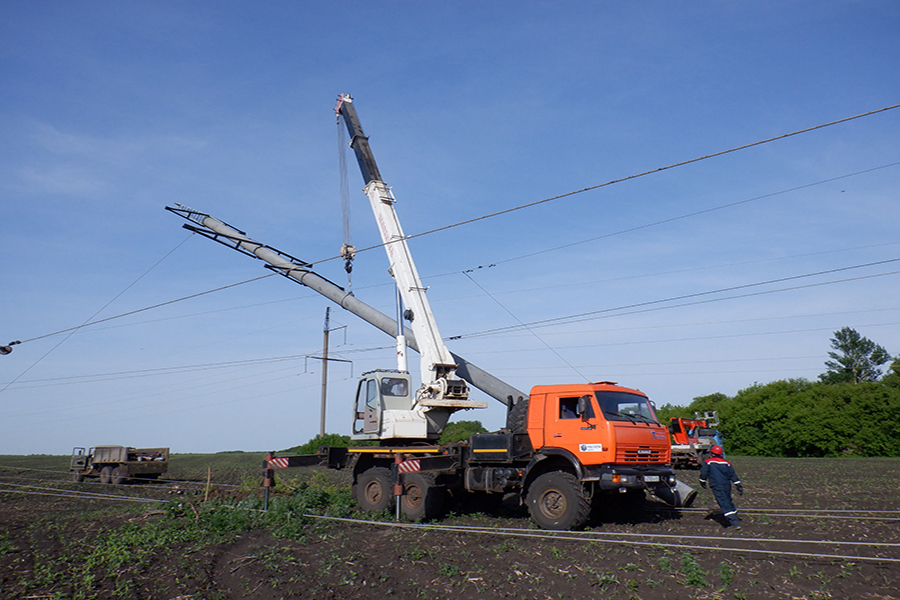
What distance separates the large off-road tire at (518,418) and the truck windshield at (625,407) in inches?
77.4

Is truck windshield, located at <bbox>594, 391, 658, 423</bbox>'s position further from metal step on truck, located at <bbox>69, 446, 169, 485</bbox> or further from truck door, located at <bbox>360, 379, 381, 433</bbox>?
metal step on truck, located at <bbox>69, 446, 169, 485</bbox>

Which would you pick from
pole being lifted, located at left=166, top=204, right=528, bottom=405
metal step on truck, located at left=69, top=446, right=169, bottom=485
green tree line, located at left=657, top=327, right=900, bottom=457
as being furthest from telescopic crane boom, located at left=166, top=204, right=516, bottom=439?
green tree line, located at left=657, top=327, right=900, bottom=457

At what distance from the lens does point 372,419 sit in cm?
1673

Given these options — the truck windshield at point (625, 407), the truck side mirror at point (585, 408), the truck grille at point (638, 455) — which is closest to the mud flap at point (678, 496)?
the truck grille at point (638, 455)

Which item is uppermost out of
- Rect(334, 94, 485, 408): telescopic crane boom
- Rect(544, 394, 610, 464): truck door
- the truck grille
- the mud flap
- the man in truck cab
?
Rect(334, 94, 485, 408): telescopic crane boom

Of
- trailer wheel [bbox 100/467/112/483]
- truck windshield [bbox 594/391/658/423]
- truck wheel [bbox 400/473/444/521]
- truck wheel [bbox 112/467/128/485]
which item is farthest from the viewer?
trailer wheel [bbox 100/467/112/483]

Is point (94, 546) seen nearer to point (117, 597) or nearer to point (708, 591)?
point (117, 597)

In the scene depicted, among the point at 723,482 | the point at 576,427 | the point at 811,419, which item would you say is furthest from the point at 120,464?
the point at 811,419

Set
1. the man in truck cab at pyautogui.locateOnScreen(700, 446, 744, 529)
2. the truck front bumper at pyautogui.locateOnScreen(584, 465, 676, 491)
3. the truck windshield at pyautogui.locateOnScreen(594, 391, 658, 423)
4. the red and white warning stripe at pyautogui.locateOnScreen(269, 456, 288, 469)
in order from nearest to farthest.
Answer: the truck front bumper at pyautogui.locateOnScreen(584, 465, 676, 491)
the man in truck cab at pyautogui.locateOnScreen(700, 446, 744, 529)
the truck windshield at pyautogui.locateOnScreen(594, 391, 658, 423)
the red and white warning stripe at pyautogui.locateOnScreen(269, 456, 288, 469)

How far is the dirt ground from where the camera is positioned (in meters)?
8.04

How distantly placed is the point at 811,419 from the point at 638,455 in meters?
34.0

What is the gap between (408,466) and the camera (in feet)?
46.9

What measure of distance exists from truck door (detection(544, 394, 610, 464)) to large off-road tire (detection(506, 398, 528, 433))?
2.24ft

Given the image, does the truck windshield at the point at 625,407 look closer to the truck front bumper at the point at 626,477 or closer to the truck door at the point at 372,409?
the truck front bumper at the point at 626,477
